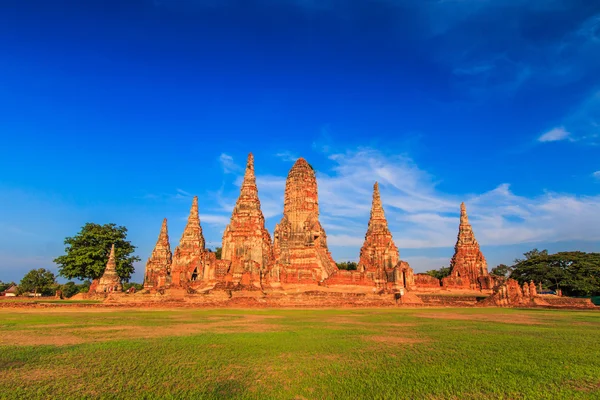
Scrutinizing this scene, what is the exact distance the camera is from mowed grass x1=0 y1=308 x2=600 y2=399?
4.98 meters

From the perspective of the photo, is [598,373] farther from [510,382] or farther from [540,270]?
[540,270]

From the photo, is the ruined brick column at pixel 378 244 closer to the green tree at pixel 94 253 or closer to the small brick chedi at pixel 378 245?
the small brick chedi at pixel 378 245

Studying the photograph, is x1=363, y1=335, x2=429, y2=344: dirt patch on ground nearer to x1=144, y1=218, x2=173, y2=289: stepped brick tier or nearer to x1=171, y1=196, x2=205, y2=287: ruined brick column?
x1=171, y1=196, x2=205, y2=287: ruined brick column

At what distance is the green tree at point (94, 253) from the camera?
4550 cm

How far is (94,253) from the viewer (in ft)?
150

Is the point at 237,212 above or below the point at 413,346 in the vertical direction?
above

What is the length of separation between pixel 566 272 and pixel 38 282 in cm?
7192

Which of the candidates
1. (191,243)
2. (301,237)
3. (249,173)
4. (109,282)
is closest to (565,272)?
(301,237)

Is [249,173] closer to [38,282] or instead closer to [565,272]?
[38,282]

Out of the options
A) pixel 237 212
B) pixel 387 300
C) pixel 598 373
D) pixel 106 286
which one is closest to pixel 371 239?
pixel 237 212

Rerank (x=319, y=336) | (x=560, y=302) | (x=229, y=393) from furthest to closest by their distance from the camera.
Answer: (x=560, y=302)
(x=319, y=336)
(x=229, y=393)

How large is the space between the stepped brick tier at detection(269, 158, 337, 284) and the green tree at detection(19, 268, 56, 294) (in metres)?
36.2

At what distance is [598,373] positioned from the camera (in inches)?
235

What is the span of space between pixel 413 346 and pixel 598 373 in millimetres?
3168
